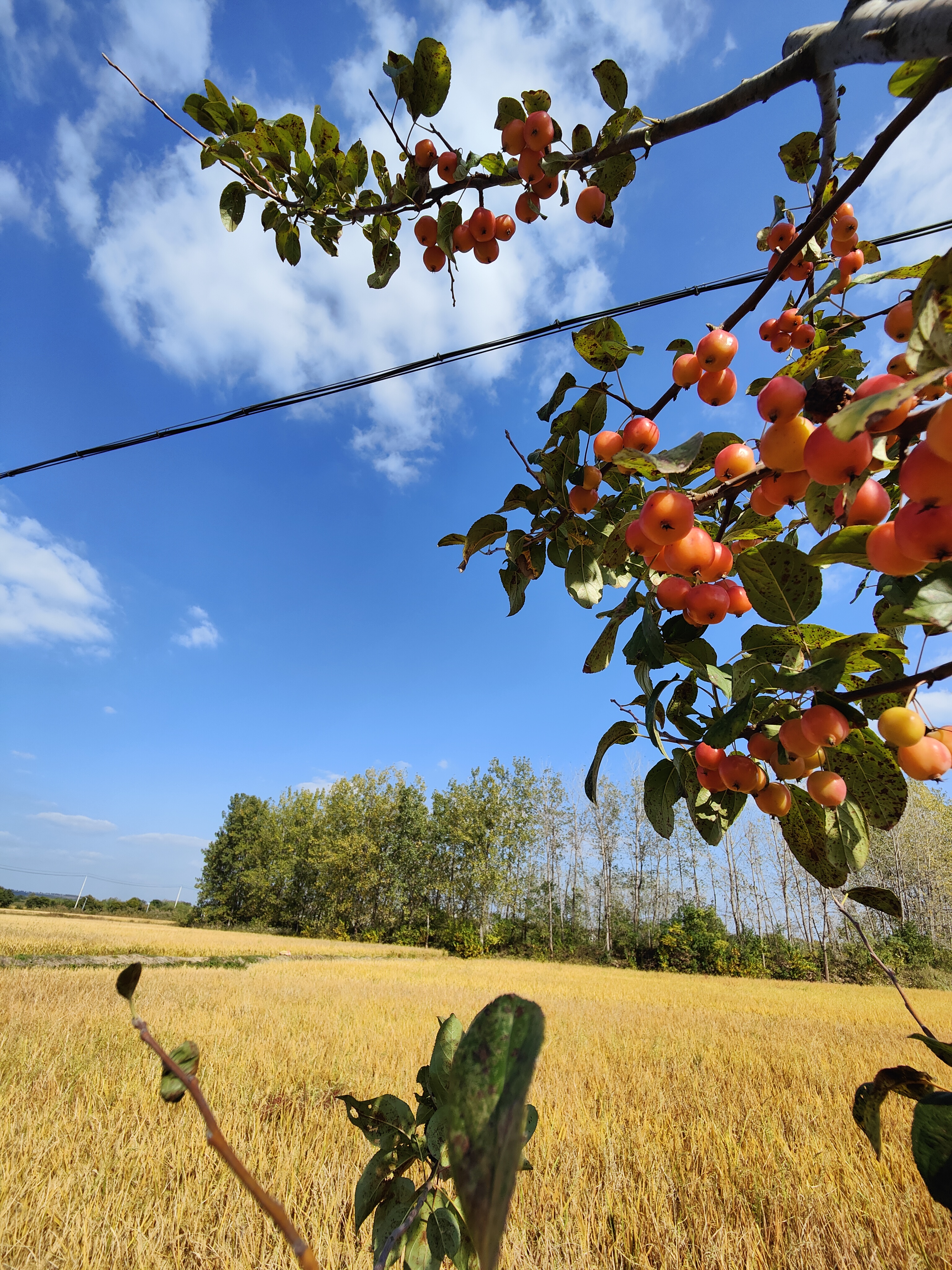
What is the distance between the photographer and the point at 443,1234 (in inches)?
22.6

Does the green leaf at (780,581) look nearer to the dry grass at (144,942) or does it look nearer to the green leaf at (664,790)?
the green leaf at (664,790)

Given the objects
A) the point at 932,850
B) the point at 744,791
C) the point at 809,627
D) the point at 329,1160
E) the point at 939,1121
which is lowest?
the point at 329,1160

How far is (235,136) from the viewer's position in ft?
3.57

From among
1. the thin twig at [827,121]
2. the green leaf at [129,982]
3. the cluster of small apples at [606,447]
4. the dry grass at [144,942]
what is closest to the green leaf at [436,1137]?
the green leaf at [129,982]

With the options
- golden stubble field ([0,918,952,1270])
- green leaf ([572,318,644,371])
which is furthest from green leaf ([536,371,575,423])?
golden stubble field ([0,918,952,1270])

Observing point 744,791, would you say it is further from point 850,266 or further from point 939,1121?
point 850,266

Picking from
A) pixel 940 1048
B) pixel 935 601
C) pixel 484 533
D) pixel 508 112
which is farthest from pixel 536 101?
pixel 940 1048

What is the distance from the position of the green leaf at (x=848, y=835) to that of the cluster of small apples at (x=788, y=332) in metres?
0.90

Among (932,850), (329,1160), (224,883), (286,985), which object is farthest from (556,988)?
(224,883)

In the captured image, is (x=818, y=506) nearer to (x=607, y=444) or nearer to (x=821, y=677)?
(x=821, y=677)

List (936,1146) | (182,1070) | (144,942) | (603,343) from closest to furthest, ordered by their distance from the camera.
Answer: (182,1070)
(936,1146)
(603,343)
(144,942)

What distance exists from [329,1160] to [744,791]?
286cm

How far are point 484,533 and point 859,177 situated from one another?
0.70 metres

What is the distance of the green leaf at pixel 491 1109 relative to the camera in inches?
7.0
